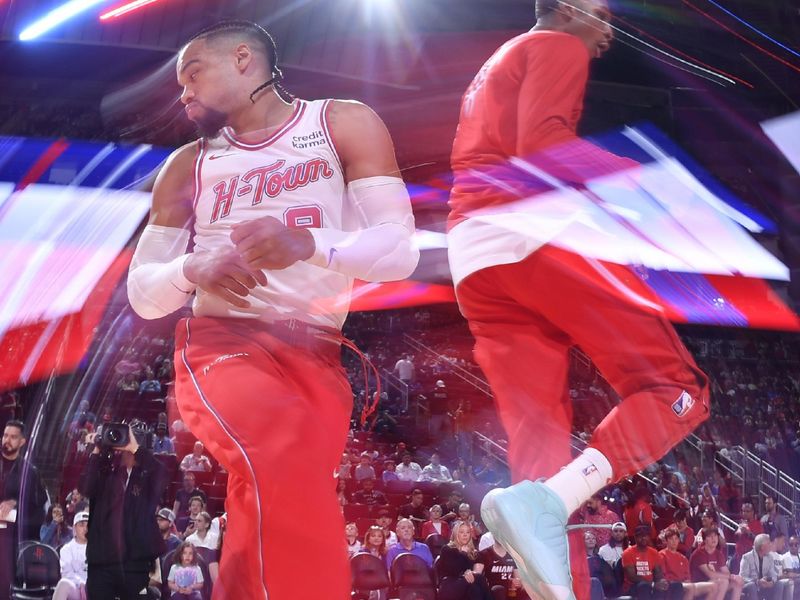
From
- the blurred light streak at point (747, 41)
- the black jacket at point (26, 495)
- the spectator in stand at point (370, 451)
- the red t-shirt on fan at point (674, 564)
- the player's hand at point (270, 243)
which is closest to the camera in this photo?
the player's hand at point (270, 243)

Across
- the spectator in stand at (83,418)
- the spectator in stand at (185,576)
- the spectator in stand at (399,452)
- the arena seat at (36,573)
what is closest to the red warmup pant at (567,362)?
the spectator in stand at (399,452)

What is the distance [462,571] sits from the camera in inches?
76.9

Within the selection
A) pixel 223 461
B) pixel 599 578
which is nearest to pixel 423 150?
pixel 223 461

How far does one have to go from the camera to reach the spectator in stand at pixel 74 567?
1.88m

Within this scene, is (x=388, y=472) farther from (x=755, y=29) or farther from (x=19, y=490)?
(x=755, y=29)

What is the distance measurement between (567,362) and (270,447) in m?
0.66

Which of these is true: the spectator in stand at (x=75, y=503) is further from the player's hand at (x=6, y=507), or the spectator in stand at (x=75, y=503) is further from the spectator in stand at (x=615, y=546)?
the spectator in stand at (x=615, y=546)

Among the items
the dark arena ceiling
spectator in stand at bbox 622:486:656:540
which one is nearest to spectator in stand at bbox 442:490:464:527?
spectator in stand at bbox 622:486:656:540

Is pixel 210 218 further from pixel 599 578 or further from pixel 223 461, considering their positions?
pixel 599 578

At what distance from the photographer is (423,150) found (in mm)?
2004

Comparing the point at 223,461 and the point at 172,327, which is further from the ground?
the point at 172,327

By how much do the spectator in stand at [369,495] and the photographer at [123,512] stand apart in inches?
17.6

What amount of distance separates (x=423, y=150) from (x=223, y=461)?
33.3 inches

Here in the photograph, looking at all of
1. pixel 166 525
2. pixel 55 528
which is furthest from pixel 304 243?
pixel 55 528
